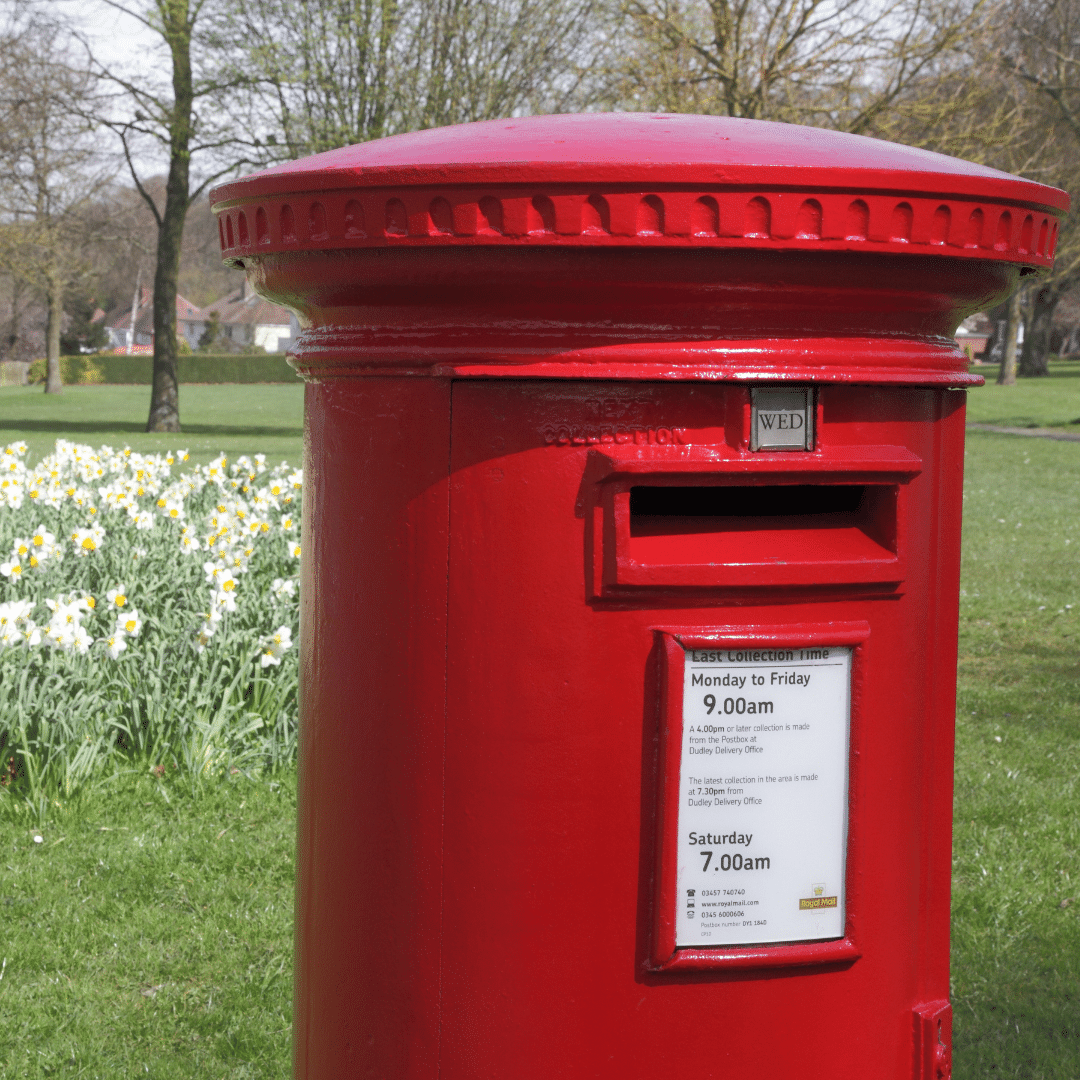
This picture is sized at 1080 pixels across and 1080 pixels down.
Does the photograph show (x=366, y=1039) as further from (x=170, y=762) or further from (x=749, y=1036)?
(x=170, y=762)

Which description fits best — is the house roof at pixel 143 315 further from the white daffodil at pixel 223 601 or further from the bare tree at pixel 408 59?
the white daffodil at pixel 223 601

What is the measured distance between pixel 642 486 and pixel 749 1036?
0.60 m

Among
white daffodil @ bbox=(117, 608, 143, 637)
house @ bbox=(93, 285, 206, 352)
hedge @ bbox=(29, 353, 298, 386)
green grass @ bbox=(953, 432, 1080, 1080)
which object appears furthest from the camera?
house @ bbox=(93, 285, 206, 352)

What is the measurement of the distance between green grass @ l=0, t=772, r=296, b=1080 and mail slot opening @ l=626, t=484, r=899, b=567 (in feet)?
6.73

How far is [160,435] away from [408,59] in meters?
7.25

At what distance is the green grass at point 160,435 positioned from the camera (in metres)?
17.9

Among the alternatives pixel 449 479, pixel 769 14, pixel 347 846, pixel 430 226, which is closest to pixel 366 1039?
pixel 347 846

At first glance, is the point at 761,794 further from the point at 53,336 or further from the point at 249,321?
the point at 249,321

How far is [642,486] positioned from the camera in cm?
129

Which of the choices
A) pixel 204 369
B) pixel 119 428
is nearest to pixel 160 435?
pixel 119 428

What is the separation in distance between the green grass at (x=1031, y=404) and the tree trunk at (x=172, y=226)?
1377 cm

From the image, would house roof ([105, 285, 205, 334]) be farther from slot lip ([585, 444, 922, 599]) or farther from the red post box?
slot lip ([585, 444, 922, 599])

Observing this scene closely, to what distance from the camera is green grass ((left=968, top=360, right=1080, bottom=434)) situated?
23672 mm

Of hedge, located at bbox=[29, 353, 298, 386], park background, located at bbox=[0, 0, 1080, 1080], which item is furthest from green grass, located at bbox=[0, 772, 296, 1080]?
hedge, located at bbox=[29, 353, 298, 386]
